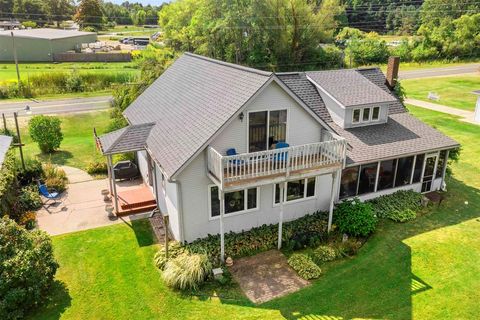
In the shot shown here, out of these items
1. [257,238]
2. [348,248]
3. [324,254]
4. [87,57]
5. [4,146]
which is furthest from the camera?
[87,57]

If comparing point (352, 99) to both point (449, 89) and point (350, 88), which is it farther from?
point (449, 89)

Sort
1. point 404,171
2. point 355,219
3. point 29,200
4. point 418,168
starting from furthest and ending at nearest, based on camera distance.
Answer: point 418,168, point 404,171, point 29,200, point 355,219

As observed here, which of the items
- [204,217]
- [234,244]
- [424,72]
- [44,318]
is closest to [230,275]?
[234,244]

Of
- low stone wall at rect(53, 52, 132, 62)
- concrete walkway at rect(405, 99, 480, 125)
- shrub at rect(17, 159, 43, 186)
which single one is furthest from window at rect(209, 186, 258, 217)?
low stone wall at rect(53, 52, 132, 62)

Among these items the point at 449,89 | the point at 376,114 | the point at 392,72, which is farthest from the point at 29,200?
the point at 449,89

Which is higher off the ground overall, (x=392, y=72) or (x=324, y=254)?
(x=392, y=72)

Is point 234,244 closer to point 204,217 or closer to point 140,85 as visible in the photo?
point 204,217
